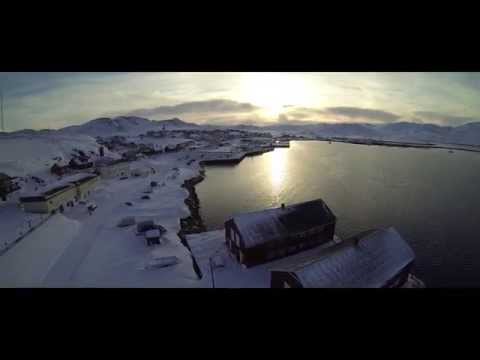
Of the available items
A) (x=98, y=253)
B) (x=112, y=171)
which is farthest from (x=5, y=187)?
(x=98, y=253)

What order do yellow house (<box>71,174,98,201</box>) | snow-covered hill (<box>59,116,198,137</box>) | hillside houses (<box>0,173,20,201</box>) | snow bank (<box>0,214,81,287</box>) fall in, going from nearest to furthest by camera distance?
snow bank (<box>0,214,81,287</box>)
hillside houses (<box>0,173,20,201</box>)
yellow house (<box>71,174,98,201</box>)
snow-covered hill (<box>59,116,198,137</box>)

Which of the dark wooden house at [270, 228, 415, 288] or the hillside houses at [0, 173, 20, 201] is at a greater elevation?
the hillside houses at [0, 173, 20, 201]

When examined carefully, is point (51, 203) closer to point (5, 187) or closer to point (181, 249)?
point (5, 187)

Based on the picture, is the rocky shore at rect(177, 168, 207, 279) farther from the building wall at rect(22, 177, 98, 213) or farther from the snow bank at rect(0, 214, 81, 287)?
the building wall at rect(22, 177, 98, 213)

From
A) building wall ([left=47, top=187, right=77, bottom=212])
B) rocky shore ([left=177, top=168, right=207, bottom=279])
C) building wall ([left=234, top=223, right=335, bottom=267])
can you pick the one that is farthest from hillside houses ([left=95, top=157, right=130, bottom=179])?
building wall ([left=234, top=223, right=335, bottom=267])

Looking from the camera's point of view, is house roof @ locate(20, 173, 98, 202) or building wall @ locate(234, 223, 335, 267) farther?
house roof @ locate(20, 173, 98, 202)
